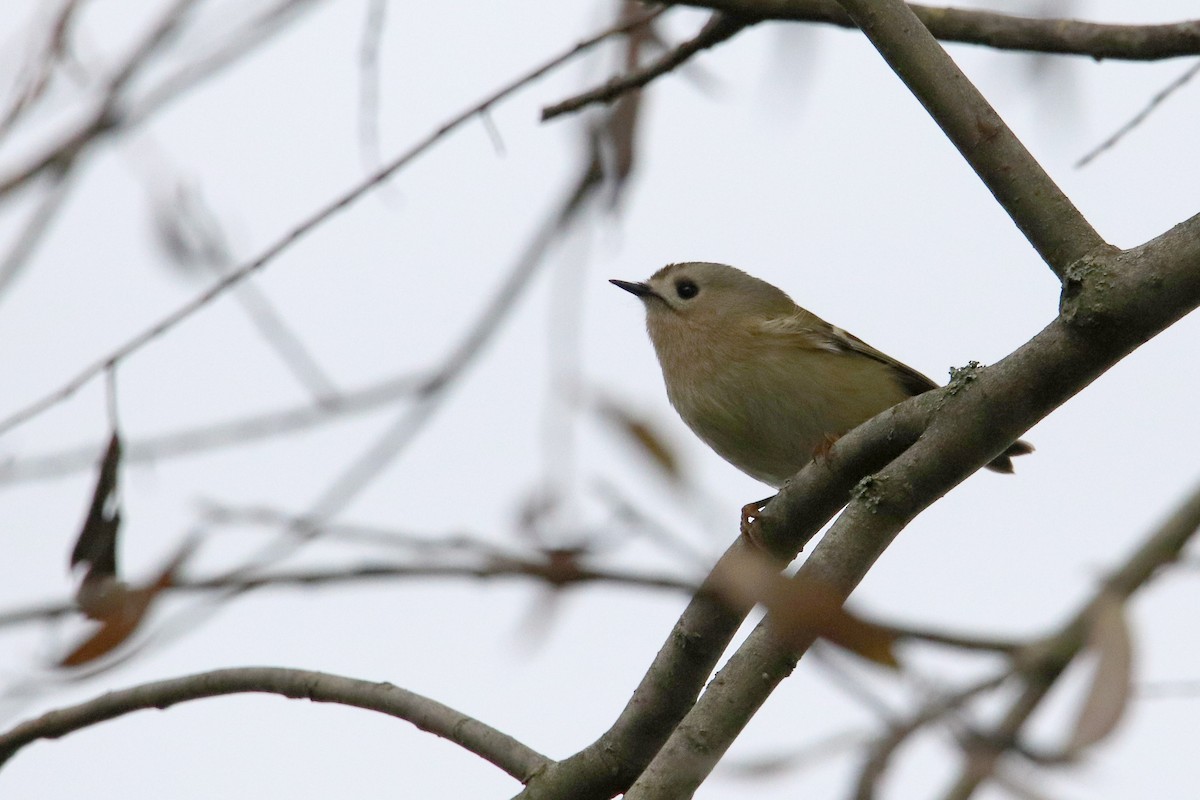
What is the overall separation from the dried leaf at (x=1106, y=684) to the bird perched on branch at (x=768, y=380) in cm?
278

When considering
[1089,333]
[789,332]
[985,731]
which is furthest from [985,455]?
[789,332]

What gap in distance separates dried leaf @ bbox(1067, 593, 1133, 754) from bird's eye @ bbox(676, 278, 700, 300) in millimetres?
3706

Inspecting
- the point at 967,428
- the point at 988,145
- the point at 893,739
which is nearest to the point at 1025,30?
the point at 988,145

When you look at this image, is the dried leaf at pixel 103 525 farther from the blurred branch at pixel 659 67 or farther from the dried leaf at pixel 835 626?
the dried leaf at pixel 835 626

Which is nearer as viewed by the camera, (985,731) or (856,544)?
(985,731)

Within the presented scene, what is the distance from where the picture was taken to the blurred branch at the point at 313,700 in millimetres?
2203

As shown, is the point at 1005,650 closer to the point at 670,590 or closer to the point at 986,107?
the point at 986,107

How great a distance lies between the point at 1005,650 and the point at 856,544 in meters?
0.31

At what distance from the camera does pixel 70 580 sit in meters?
2.29

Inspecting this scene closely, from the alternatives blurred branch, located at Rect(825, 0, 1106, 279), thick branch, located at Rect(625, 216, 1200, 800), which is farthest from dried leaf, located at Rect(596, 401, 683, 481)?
blurred branch, located at Rect(825, 0, 1106, 279)

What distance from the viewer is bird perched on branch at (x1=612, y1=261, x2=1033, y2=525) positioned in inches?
148

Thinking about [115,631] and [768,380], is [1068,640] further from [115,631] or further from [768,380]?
[768,380]

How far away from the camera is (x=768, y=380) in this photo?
3.83 metres

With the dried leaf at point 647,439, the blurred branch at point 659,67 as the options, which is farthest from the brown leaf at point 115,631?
the blurred branch at point 659,67
